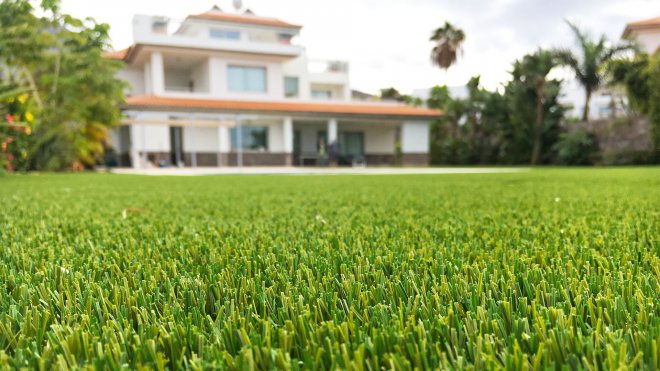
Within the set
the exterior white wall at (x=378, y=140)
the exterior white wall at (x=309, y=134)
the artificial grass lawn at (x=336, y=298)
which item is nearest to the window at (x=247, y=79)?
A: the exterior white wall at (x=309, y=134)

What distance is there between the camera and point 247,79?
25844mm

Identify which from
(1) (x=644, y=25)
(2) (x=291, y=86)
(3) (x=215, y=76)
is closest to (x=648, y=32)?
(1) (x=644, y=25)

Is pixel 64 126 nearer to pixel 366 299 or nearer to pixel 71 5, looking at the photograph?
pixel 71 5

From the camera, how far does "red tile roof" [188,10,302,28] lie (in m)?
26.8

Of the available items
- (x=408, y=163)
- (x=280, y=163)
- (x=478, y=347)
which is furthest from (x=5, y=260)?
(x=408, y=163)

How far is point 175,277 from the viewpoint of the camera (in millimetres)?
1259

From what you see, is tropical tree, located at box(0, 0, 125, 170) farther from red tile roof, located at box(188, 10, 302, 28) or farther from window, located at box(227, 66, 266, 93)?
red tile roof, located at box(188, 10, 302, 28)

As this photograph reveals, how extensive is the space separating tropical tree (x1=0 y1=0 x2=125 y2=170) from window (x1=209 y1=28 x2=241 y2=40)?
12.1 m

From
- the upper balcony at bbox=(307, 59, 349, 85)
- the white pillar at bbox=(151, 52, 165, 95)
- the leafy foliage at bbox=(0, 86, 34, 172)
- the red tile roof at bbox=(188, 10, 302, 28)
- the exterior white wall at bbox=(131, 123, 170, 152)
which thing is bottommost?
the leafy foliage at bbox=(0, 86, 34, 172)

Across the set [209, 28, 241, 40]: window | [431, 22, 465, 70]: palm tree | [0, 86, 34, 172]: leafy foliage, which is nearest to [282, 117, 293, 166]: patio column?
[209, 28, 241, 40]: window

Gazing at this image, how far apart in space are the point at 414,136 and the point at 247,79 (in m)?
9.46

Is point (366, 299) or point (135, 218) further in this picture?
point (135, 218)

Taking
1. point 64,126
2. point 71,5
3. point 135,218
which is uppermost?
point 71,5

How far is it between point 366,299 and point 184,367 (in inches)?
15.6
